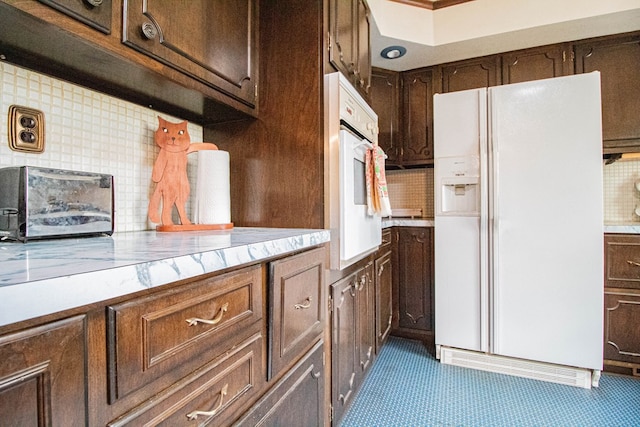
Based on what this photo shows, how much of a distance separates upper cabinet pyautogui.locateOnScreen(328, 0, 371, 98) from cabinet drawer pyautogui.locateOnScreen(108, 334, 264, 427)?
1149 millimetres

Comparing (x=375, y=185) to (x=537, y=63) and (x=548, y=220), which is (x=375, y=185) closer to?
(x=548, y=220)

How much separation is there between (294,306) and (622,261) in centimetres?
213

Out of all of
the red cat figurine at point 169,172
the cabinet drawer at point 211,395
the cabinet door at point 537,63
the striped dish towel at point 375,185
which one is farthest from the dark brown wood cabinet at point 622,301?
the red cat figurine at point 169,172

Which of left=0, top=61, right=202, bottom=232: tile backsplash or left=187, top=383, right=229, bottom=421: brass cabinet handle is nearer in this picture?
left=187, top=383, right=229, bottom=421: brass cabinet handle

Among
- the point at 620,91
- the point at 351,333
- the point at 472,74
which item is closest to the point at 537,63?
the point at 472,74

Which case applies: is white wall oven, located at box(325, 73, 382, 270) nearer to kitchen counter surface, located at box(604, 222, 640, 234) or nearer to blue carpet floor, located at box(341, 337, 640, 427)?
blue carpet floor, located at box(341, 337, 640, 427)

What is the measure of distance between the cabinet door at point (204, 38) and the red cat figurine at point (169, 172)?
236 millimetres

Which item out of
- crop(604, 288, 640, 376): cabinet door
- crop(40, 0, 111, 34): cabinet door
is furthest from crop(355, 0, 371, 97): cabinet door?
crop(604, 288, 640, 376): cabinet door

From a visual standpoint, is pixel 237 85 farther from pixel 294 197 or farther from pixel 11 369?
pixel 11 369

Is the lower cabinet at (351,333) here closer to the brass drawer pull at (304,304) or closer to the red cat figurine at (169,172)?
the brass drawer pull at (304,304)

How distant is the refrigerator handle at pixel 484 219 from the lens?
2002mm

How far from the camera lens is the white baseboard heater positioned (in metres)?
1.85

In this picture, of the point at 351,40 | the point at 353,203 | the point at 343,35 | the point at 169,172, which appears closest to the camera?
the point at 169,172

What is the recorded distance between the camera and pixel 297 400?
92 cm
